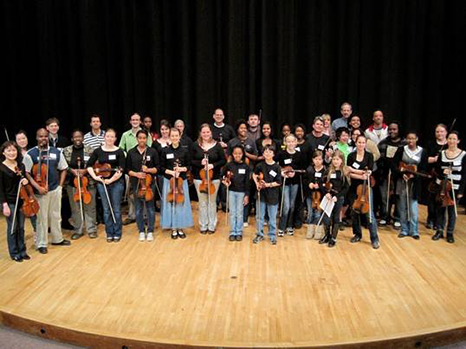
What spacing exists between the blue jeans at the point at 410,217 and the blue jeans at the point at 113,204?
10.7 feet

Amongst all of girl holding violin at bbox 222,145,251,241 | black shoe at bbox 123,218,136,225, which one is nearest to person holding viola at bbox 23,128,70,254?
black shoe at bbox 123,218,136,225

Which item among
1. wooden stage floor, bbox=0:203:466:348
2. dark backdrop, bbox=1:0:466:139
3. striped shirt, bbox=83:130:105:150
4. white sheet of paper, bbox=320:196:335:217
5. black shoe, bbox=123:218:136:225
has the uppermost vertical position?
dark backdrop, bbox=1:0:466:139

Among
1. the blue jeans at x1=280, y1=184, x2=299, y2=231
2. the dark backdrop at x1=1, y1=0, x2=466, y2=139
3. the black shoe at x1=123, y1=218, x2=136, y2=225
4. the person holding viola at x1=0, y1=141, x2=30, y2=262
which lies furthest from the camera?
the dark backdrop at x1=1, y1=0, x2=466, y2=139

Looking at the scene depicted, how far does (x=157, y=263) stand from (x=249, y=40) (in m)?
4.18

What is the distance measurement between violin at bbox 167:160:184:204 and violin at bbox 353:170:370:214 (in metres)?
1.96

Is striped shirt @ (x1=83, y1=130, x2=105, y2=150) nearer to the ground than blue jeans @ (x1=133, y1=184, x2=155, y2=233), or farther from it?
farther from it

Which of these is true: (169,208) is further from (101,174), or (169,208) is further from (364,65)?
(364,65)

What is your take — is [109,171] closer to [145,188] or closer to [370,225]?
[145,188]

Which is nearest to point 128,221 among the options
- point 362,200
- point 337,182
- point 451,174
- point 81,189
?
point 81,189

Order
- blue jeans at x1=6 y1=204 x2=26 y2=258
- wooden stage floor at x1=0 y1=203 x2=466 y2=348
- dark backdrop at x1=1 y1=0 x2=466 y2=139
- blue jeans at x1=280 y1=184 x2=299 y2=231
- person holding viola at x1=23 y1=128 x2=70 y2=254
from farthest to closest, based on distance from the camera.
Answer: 1. dark backdrop at x1=1 y1=0 x2=466 y2=139
2. blue jeans at x1=280 y1=184 x2=299 y2=231
3. person holding viola at x1=23 y1=128 x2=70 y2=254
4. blue jeans at x1=6 y1=204 x2=26 y2=258
5. wooden stage floor at x1=0 y1=203 x2=466 y2=348

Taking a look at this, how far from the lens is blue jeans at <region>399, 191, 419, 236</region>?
567 centimetres

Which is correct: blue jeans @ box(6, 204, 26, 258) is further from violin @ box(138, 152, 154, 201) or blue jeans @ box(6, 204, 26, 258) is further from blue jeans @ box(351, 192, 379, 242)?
blue jeans @ box(351, 192, 379, 242)

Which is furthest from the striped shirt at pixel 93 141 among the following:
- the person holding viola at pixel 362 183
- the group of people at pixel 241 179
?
the person holding viola at pixel 362 183

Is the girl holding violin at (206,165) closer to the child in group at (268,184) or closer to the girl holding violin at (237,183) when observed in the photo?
the girl holding violin at (237,183)
